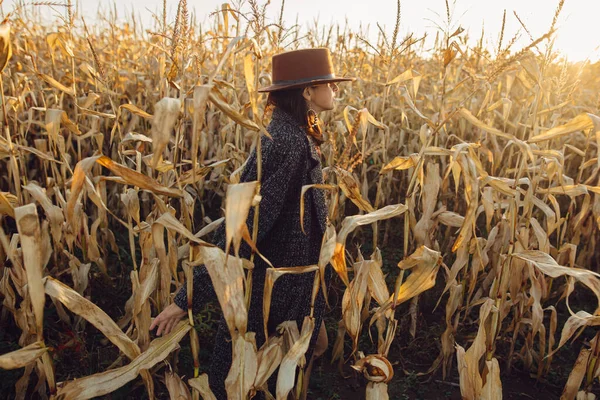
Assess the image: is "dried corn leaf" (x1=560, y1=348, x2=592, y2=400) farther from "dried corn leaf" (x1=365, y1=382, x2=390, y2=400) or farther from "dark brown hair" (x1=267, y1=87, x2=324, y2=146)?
"dark brown hair" (x1=267, y1=87, x2=324, y2=146)

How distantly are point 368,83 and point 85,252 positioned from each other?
398 centimetres

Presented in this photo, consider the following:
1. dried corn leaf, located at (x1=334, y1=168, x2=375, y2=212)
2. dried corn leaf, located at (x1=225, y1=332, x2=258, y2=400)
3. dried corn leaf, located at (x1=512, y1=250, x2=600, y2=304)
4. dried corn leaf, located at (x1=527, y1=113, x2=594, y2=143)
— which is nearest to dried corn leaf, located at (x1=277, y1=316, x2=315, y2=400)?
dried corn leaf, located at (x1=225, y1=332, x2=258, y2=400)

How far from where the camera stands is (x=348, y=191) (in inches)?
61.6

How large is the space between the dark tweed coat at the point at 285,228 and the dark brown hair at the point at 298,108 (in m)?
0.03

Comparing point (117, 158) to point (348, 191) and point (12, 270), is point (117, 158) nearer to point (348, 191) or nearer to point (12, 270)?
point (12, 270)

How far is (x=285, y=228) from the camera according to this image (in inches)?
74.0

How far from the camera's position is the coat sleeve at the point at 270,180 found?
1617 mm

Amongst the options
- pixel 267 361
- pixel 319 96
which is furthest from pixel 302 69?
pixel 267 361

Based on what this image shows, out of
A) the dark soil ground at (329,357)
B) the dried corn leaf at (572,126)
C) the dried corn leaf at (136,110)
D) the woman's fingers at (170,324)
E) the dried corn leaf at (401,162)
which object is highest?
the dried corn leaf at (136,110)

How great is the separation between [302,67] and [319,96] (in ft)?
0.45

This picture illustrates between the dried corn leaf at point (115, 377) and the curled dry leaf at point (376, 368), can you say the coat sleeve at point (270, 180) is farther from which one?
the curled dry leaf at point (376, 368)

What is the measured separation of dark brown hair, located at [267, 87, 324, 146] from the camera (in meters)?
1.89

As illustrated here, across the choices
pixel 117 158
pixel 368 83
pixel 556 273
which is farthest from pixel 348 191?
pixel 368 83

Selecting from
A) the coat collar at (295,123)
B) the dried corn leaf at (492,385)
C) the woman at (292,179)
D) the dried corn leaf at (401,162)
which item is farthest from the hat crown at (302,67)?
the dried corn leaf at (492,385)
